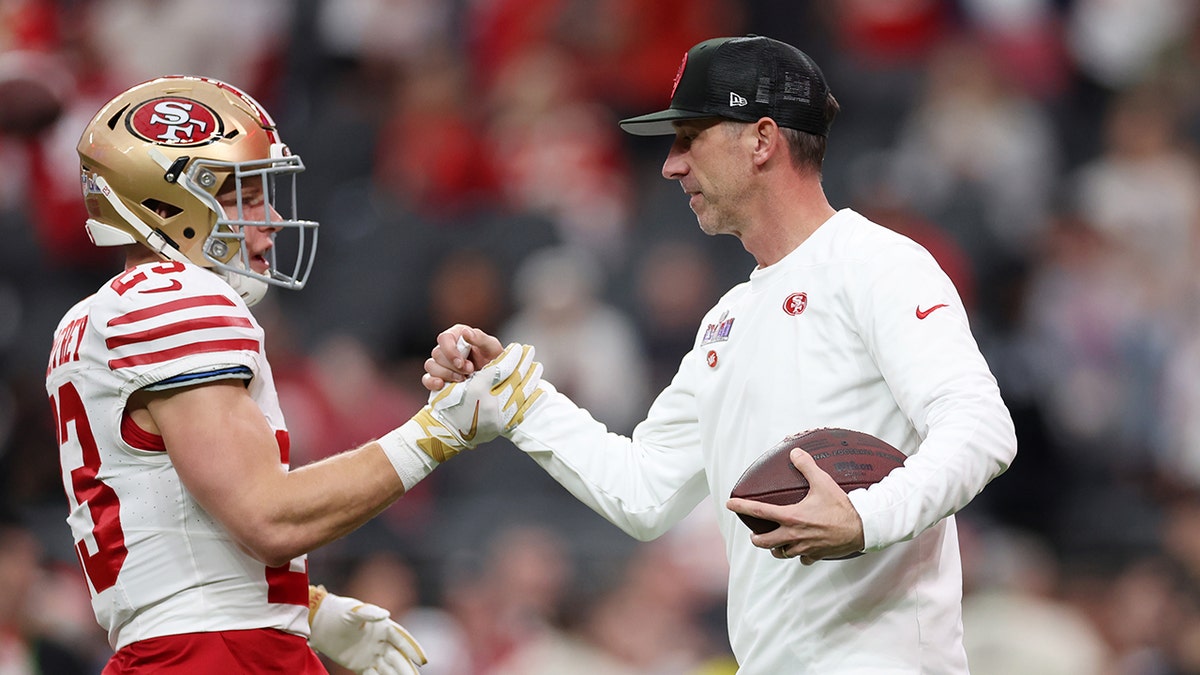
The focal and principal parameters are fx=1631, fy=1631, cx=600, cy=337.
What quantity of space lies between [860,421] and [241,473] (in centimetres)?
139

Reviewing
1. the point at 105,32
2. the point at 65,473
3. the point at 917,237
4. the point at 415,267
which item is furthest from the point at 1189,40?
the point at 65,473

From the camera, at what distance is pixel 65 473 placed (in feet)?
12.2

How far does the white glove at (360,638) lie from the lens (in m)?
4.11

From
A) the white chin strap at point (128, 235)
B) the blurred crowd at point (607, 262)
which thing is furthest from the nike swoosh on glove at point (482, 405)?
the blurred crowd at point (607, 262)

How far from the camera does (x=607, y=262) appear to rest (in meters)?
9.52

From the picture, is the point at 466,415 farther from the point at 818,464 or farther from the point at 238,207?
the point at 818,464

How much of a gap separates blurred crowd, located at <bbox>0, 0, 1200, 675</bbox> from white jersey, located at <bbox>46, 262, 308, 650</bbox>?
11.4 ft

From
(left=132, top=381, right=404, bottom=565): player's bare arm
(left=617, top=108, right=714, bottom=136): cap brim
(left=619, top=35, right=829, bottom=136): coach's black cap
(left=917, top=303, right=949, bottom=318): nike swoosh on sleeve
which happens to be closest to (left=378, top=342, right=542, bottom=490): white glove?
(left=132, top=381, right=404, bottom=565): player's bare arm

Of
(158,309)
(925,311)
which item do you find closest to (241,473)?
(158,309)

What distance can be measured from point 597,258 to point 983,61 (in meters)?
2.79

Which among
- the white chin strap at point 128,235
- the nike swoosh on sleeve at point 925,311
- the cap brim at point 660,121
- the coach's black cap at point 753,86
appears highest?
the coach's black cap at point 753,86

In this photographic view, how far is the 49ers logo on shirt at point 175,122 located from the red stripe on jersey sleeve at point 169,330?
49 cm

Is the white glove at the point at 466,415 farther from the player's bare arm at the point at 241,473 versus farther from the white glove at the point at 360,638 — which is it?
the white glove at the point at 360,638

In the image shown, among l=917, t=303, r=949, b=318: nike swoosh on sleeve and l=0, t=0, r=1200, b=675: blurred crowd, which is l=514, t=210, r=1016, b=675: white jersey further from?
l=0, t=0, r=1200, b=675: blurred crowd
